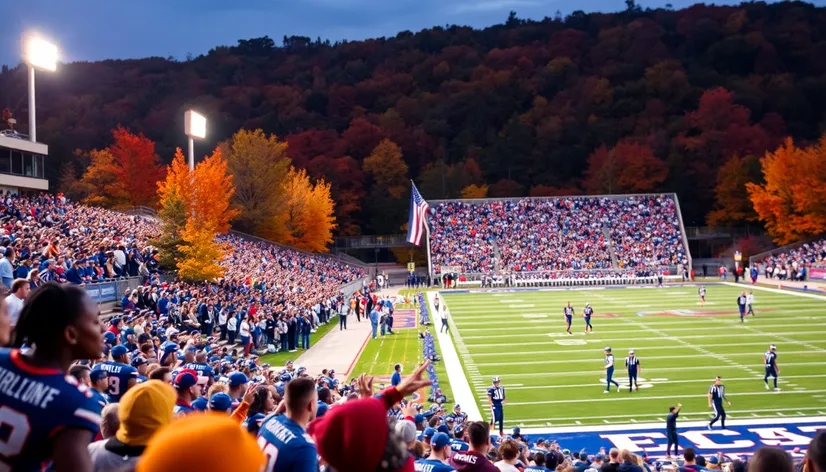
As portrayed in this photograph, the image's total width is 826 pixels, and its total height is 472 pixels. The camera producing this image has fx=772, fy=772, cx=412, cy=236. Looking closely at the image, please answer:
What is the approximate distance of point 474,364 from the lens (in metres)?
23.9

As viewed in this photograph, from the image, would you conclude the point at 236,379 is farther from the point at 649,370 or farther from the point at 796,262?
the point at 796,262

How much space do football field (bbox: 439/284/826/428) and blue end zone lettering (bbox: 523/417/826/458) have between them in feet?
2.12

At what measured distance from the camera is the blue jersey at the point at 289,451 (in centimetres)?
360

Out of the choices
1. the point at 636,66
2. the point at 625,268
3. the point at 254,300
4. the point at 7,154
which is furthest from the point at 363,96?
the point at 254,300

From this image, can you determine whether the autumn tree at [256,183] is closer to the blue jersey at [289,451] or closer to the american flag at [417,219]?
the american flag at [417,219]

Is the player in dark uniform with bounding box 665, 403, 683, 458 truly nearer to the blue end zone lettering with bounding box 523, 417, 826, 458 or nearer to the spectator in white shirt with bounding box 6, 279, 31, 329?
the blue end zone lettering with bounding box 523, 417, 826, 458

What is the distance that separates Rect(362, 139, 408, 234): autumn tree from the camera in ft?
239

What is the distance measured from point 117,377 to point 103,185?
5669 centimetres

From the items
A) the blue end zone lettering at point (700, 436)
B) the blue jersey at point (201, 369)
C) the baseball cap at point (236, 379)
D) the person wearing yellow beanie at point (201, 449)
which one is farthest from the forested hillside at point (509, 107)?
the person wearing yellow beanie at point (201, 449)

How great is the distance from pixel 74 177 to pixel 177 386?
204 ft

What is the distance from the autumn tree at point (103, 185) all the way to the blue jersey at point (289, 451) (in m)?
58.5

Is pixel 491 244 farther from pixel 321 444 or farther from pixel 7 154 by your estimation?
pixel 321 444

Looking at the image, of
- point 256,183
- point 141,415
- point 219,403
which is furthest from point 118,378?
point 256,183

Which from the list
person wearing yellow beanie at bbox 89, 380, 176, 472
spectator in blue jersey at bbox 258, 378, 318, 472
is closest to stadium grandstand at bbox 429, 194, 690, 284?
spectator in blue jersey at bbox 258, 378, 318, 472
